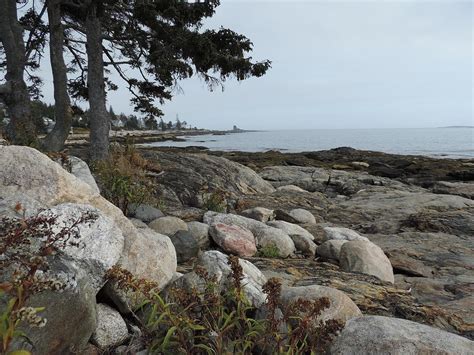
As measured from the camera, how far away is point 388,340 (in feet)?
8.64

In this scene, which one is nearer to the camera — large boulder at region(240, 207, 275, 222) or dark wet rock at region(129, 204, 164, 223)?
dark wet rock at region(129, 204, 164, 223)

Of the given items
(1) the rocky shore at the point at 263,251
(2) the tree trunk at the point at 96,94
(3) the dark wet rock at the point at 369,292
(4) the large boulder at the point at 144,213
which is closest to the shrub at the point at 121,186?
(4) the large boulder at the point at 144,213

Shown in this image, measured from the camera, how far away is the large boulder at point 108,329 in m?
2.87

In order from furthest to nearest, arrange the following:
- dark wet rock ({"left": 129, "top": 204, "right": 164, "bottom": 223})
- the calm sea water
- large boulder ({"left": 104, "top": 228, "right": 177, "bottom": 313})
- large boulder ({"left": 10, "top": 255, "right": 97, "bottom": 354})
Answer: the calm sea water → dark wet rock ({"left": 129, "top": 204, "right": 164, "bottom": 223}) → large boulder ({"left": 104, "top": 228, "right": 177, "bottom": 313}) → large boulder ({"left": 10, "top": 255, "right": 97, "bottom": 354})

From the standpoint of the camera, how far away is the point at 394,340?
2.63 m

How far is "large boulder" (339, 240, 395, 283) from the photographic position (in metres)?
5.61

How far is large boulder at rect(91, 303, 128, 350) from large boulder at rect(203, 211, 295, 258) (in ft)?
11.6

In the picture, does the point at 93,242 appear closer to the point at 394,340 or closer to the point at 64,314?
the point at 64,314

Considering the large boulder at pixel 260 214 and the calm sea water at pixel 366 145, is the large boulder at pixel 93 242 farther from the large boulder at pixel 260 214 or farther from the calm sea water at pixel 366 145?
the calm sea water at pixel 366 145

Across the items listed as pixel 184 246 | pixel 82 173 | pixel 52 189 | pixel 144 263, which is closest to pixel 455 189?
pixel 184 246

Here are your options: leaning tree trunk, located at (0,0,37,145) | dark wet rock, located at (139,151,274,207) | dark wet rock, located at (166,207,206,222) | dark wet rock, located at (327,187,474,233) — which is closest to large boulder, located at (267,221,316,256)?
dark wet rock, located at (166,207,206,222)

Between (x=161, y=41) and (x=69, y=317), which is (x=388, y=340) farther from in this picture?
(x=161, y=41)

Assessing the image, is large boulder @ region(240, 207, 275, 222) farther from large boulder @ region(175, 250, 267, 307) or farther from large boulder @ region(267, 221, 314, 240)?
large boulder @ region(175, 250, 267, 307)

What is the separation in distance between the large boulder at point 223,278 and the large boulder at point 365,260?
7.64 ft
